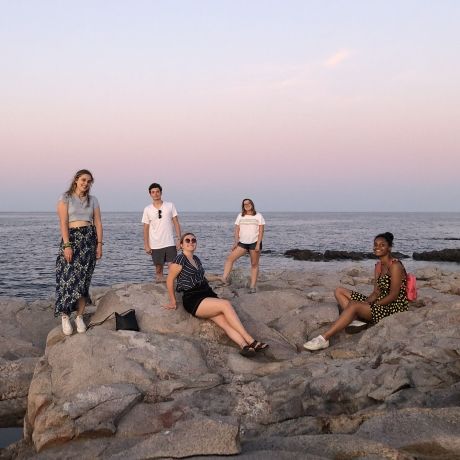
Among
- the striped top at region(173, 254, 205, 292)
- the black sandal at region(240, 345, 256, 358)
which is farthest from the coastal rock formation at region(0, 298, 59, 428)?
the black sandal at region(240, 345, 256, 358)

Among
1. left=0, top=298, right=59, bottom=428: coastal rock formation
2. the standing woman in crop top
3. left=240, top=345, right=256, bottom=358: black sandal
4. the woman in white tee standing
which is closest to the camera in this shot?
left=240, top=345, right=256, bottom=358: black sandal

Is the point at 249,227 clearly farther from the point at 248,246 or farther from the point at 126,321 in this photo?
the point at 126,321

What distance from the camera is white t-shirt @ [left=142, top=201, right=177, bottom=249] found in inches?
389

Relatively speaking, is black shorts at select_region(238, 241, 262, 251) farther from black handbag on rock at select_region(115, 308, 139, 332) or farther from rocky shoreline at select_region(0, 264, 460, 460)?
black handbag on rock at select_region(115, 308, 139, 332)

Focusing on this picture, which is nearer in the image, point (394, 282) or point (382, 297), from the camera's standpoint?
point (394, 282)

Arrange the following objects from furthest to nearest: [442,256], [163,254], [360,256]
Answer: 1. [360,256]
2. [442,256]
3. [163,254]

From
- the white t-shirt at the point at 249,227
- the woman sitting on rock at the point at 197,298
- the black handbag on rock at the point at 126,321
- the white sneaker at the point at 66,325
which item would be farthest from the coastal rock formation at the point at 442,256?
the white sneaker at the point at 66,325

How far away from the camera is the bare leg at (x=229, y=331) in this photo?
7189 millimetres

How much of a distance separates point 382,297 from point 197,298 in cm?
296

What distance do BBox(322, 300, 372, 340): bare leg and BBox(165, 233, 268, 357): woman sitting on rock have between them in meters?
1.16

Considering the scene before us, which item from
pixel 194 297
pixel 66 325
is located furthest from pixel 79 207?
pixel 194 297

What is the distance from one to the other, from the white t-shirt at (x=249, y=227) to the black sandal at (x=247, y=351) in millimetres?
4690

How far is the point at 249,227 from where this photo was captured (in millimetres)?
11469

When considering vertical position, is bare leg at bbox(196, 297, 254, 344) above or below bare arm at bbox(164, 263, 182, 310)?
below
